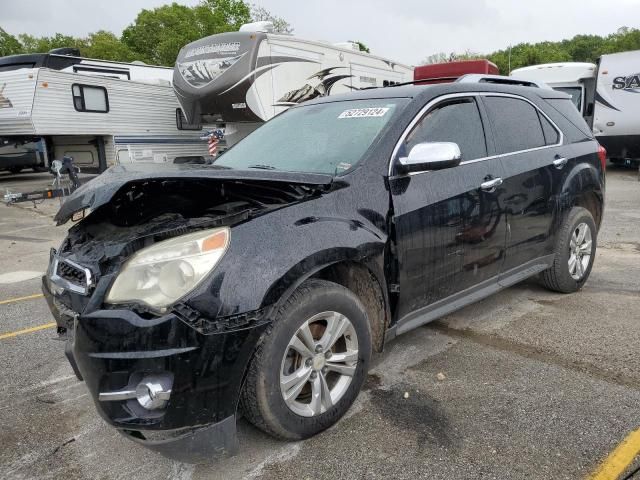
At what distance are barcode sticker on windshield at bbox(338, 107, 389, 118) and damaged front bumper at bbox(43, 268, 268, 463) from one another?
5.48 feet

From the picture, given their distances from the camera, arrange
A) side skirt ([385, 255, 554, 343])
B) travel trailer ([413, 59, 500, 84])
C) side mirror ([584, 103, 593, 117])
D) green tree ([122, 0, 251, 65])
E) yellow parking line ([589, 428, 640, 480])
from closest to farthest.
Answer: yellow parking line ([589, 428, 640, 480])
side skirt ([385, 255, 554, 343])
travel trailer ([413, 59, 500, 84])
side mirror ([584, 103, 593, 117])
green tree ([122, 0, 251, 65])

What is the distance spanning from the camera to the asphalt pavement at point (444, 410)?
2398 millimetres

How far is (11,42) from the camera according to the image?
4991 cm

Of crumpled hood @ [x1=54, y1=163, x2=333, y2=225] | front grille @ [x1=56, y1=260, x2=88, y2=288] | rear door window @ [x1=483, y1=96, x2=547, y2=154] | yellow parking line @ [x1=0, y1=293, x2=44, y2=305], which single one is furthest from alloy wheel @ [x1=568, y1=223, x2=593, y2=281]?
yellow parking line @ [x1=0, y1=293, x2=44, y2=305]

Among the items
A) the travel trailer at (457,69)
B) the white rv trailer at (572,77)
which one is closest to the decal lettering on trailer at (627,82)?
the white rv trailer at (572,77)

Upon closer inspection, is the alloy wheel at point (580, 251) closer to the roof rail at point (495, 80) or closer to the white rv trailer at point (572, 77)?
the roof rail at point (495, 80)

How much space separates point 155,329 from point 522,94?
343cm

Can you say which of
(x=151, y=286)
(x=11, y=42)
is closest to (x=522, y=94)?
(x=151, y=286)

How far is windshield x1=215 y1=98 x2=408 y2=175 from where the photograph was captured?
311 centimetres

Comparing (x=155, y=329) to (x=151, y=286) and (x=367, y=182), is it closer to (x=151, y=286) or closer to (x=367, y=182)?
(x=151, y=286)

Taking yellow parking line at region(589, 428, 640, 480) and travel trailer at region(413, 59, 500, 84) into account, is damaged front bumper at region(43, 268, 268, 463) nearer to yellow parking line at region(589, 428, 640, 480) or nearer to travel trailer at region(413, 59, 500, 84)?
yellow parking line at region(589, 428, 640, 480)

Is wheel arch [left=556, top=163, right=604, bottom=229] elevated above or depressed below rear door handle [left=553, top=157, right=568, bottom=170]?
below

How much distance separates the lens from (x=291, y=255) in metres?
2.33

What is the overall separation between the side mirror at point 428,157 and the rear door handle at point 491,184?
1.84ft
